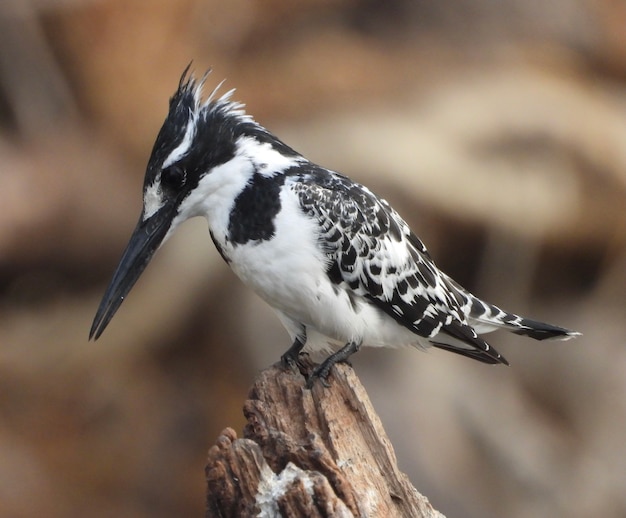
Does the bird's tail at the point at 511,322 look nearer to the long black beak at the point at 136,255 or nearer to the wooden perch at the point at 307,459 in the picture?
the wooden perch at the point at 307,459

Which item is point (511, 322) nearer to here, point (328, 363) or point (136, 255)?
point (328, 363)

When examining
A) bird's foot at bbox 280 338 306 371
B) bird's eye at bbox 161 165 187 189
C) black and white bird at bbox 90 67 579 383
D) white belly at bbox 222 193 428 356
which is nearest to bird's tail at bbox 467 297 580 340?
black and white bird at bbox 90 67 579 383

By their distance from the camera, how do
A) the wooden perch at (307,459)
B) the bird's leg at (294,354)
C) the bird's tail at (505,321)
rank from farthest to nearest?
the bird's tail at (505,321)
the bird's leg at (294,354)
the wooden perch at (307,459)

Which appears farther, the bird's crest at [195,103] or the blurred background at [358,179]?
the blurred background at [358,179]

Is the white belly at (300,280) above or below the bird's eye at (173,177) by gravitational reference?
below

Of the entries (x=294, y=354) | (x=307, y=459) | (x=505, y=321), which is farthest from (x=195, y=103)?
(x=505, y=321)

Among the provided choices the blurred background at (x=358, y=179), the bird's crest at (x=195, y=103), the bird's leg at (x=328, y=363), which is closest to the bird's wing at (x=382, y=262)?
the bird's leg at (x=328, y=363)

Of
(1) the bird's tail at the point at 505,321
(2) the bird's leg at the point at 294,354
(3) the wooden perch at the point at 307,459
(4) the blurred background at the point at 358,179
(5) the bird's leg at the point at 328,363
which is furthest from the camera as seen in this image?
(4) the blurred background at the point at 358,179

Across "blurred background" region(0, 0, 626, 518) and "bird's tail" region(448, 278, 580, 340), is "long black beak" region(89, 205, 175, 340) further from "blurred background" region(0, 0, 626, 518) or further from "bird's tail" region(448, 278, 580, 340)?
"blurred background" region(0, 0, 626, 518)
